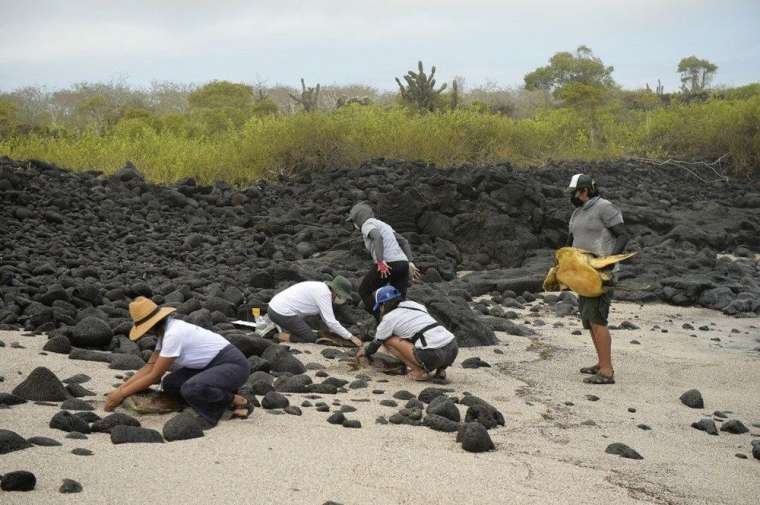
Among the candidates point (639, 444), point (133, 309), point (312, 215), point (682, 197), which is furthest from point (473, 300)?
point (682, 197)

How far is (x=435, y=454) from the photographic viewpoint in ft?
19.2

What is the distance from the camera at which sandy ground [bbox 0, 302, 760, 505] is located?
501cm

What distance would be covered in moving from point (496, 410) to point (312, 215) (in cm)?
1075

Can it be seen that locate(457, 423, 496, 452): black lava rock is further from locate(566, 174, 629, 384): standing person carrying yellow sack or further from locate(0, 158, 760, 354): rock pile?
locate(0, 158, 760, 354): rock pile

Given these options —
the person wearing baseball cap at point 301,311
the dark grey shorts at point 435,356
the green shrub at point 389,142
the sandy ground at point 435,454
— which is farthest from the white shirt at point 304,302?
the green shrub at point 389,142

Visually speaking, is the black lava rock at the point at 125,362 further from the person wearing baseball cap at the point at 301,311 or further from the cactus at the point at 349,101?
the cactus at the point at 349,101

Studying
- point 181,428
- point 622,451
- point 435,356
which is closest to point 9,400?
point 181,428

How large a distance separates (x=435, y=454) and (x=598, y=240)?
337 cm

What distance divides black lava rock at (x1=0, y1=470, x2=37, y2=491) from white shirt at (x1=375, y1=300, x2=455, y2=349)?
3.93 metres

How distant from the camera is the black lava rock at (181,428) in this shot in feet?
18.9

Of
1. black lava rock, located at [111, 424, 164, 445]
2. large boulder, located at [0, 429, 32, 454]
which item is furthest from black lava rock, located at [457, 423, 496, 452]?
large boulder, located at [0, 429, 32, 454]

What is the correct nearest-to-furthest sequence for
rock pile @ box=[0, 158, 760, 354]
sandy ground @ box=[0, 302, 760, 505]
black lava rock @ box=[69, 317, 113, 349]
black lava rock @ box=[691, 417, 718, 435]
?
sandy ground @ box=[0, 302, 760, 505] < black lava rock @ box=[691, 417, 718, 435] < black lava rock @ box=[69, 317, 113, 349] < rock pile @ box=[0, 158, 760, 354]

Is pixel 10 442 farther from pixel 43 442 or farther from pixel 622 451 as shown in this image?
pixel 622 451

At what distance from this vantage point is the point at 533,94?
52562 millimetres
